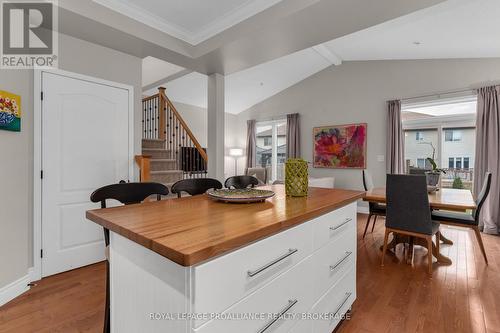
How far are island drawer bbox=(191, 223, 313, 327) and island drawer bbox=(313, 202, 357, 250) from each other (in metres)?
0.19

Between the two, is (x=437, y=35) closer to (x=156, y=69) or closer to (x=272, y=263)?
(x=272, y=263)

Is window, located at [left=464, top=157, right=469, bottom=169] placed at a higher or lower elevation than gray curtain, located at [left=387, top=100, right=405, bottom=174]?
lower

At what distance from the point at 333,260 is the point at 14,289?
8.53 feet

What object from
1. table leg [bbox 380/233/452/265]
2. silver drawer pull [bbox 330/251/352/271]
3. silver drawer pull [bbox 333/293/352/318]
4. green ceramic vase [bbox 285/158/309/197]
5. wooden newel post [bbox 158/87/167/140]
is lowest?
table leg [bbox 380/233/452/265]

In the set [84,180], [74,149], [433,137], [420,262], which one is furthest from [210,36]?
[433,137]

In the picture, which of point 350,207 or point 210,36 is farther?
point 210,36

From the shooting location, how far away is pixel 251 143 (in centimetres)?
757

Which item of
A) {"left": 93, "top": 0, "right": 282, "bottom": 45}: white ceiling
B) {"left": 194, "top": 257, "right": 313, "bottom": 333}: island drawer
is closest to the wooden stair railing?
{"left": 93, "top": 0, "right": 282, "bottom": 45}: white ceiling

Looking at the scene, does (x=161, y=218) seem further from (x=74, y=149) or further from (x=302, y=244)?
(x=74, y=149)

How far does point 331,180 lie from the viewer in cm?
564

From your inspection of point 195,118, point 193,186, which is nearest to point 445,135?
point 193,186

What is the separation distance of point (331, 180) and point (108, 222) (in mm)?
5165

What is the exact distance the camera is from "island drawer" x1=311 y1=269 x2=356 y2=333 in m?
1.42

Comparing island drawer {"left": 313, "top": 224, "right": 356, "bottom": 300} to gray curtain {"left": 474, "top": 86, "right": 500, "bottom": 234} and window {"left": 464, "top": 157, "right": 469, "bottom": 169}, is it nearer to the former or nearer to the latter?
gray curtain {"left": 474, "top": 86, "right": 500, "bottom": 234}
